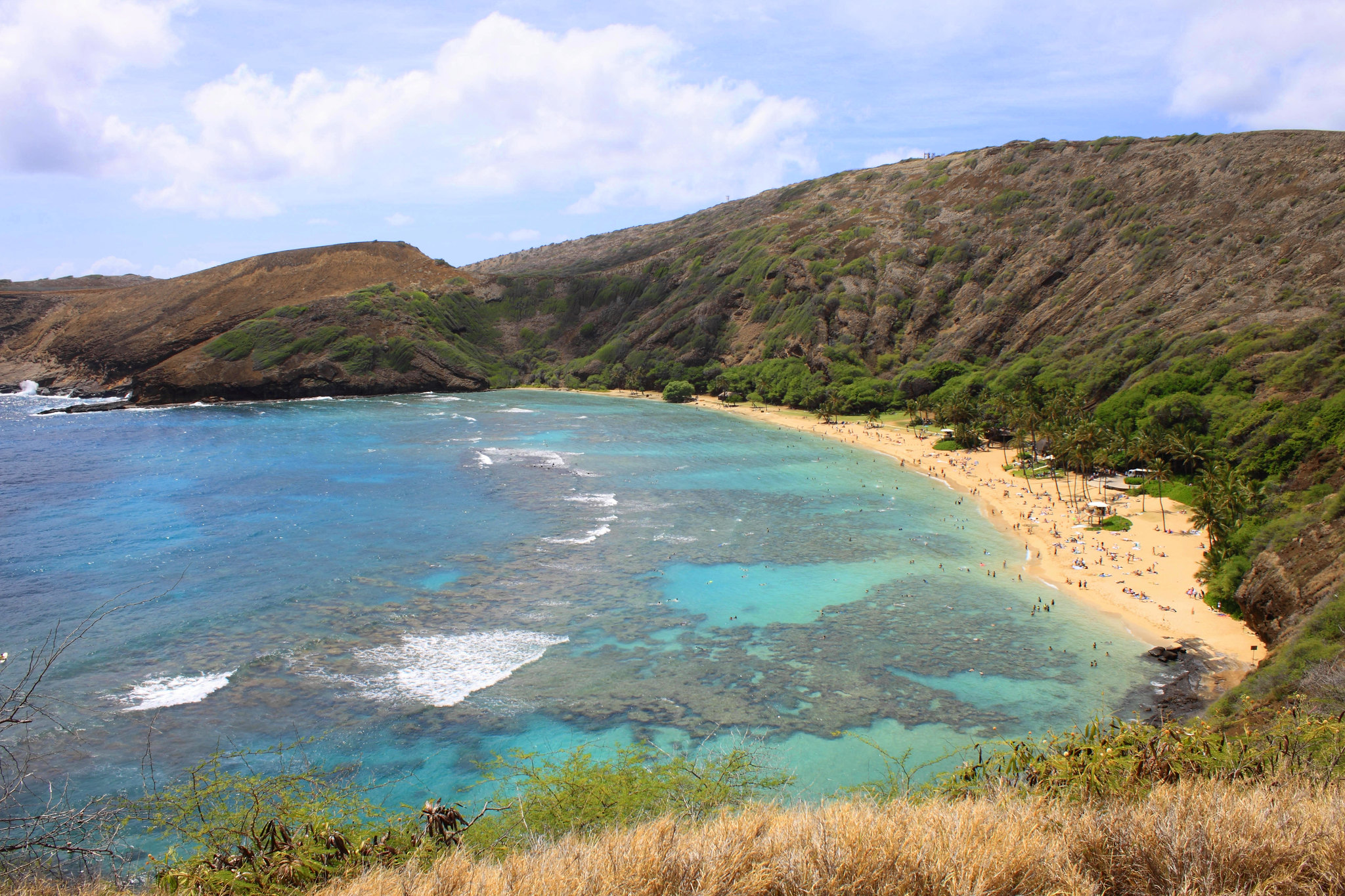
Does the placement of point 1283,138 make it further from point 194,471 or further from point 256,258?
point 256,258

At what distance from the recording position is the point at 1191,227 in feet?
258

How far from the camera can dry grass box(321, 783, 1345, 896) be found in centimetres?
847

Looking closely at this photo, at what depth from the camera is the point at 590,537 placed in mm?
44000

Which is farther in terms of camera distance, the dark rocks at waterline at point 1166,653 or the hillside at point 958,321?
the hillside at point 958,321

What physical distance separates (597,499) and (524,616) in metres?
21.2

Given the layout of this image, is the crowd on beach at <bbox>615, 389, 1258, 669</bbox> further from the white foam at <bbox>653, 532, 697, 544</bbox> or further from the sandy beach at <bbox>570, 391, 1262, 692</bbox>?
the white foam at <bbox>653, 532, 697, 544</bbox>

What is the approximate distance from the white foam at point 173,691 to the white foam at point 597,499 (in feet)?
90.9

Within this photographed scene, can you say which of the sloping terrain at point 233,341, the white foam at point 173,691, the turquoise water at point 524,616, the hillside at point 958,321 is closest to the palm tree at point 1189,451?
the hillside at point 958,321

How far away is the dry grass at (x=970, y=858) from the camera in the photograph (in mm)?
8469

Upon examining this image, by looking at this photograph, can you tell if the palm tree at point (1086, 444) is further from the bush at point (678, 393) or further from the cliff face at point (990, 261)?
the bush at point (678, 393)

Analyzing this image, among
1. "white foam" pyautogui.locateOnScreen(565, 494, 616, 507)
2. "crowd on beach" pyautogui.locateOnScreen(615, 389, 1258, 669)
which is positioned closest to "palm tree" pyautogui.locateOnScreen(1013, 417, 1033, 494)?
"crowd on beach" pyautogui.locateOnScreen(615, 389, 1258, 669)

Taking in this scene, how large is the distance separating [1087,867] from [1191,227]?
89.2 m

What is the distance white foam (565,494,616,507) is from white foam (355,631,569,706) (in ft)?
71.1

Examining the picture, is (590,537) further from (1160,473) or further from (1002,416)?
(1002,416)
